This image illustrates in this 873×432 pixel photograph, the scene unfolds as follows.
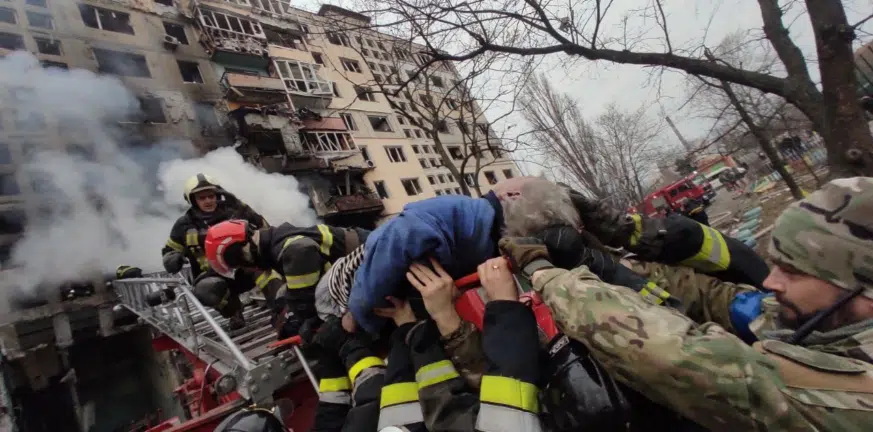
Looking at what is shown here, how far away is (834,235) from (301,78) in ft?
79.7

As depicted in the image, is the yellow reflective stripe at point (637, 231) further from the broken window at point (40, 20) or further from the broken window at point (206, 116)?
the broken window at point (40, 20)

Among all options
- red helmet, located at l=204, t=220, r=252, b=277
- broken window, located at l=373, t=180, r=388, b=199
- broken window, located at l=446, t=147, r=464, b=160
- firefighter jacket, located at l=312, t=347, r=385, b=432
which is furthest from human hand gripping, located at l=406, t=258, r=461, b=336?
broken window, located at l=446, t=147, r=464, b=160

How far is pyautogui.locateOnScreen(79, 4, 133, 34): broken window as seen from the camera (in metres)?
16.5

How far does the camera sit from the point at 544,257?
144 cm

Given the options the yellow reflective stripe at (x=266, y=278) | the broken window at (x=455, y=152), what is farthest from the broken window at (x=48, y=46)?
the broken window at (x=455, y=152)

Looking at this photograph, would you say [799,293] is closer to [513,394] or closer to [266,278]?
[513,394]

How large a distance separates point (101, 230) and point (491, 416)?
52.2 ft

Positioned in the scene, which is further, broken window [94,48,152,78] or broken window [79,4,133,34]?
broken window [79,4,133,34]

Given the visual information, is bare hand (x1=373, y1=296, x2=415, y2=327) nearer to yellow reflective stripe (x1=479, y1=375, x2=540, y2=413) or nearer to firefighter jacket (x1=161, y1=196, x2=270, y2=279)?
yellow reflective stripe (x1=479, y1=375, x2=540, y2=413)

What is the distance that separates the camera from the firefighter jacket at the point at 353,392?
71.2 inches

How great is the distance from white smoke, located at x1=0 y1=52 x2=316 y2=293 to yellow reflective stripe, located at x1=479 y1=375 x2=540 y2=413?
13887 millimetres

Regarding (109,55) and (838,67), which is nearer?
(838,67)

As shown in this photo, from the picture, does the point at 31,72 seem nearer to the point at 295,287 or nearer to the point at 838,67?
the point at 295,287

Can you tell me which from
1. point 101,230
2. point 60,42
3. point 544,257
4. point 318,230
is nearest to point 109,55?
point 60,42
